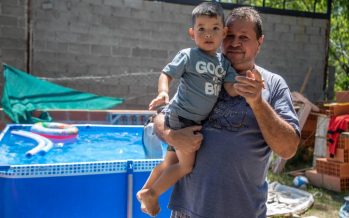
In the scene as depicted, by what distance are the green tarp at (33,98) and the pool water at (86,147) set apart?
515 millimetres

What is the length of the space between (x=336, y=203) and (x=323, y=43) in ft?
15.5

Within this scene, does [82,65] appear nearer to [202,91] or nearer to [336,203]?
[336,203]

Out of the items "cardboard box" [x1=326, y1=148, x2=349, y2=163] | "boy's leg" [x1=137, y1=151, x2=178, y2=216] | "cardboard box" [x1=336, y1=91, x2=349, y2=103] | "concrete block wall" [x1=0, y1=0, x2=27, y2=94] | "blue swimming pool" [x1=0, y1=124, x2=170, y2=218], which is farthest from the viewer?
"concrete block wall" [x1=0, y1=0, x2=27, y2=94]

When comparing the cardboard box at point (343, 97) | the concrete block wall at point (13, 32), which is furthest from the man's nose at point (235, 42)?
the concrete block wall at point (13, 32)

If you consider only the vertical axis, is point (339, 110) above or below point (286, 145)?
below

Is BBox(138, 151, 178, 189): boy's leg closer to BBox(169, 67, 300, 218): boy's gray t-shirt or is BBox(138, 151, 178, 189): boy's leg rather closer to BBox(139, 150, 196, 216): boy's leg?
BBox(139, 150, 196, 216): boy's leg

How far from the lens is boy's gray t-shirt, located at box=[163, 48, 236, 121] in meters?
1.83

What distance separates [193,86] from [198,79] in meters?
0.04

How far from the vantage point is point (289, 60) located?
829 cm

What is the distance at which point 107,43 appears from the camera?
6.91 meters

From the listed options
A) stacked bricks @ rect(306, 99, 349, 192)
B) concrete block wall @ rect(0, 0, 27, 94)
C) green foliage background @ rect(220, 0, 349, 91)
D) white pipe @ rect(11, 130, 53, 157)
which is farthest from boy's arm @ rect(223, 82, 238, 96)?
green foliage background @ rect(220, 0, 349, 91)

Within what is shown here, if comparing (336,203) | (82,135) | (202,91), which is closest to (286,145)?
(202,91)

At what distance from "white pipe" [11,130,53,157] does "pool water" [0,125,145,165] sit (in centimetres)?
4


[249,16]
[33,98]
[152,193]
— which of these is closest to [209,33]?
[249,16]
